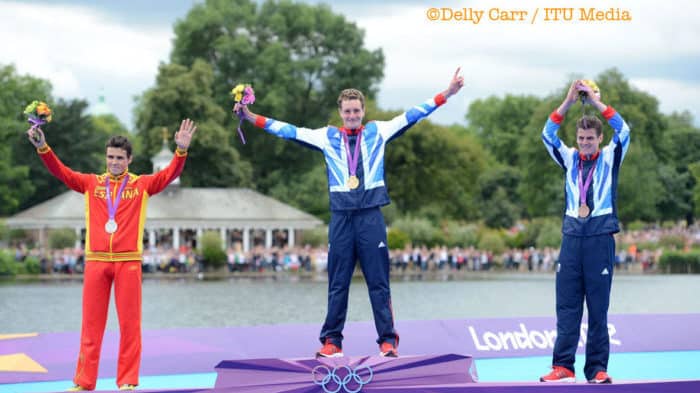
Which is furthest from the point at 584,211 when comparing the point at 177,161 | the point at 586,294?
the point at 177,161

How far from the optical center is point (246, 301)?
31609 mm

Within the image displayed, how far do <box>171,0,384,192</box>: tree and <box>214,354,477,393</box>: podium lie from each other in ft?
220

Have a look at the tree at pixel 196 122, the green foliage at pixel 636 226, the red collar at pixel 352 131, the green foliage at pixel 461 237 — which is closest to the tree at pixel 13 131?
the tree at pixel 196 122

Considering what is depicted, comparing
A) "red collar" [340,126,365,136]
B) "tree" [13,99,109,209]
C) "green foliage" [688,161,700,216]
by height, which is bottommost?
"red collar" [340,126,365,136]

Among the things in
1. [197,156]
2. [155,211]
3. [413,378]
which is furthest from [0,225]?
[413,378]

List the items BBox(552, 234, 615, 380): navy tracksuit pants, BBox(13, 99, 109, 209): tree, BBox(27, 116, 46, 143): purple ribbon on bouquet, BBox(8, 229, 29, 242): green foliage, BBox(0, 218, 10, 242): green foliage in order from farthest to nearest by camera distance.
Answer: BBox(13, 99, 109, 209): tree
BBox(8, 229, 29, 242): green foliage
BBox(0, 218, 10, 242): green foliage
BBox(552, 234, 615, 380): navy tracksuit pants
BBox(27, 116, 46, 143): purple ribbon on bouquet

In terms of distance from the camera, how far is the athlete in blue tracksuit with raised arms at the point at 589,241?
9328mm

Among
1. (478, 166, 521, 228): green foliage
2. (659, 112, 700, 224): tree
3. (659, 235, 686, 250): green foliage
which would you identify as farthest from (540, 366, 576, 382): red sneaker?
(659, 112, 700, 224): tree

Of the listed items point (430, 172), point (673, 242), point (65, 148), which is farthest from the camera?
point (430, 172)

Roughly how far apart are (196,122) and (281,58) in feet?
32.9

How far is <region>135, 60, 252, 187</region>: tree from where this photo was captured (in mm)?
68062

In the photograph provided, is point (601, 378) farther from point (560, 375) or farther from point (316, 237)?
point (316, 237)

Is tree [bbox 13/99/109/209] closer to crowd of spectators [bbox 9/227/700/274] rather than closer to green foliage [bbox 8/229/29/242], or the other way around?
green foliage [bbox 8/229/29/242]

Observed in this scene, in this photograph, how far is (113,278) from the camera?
9445 mm
